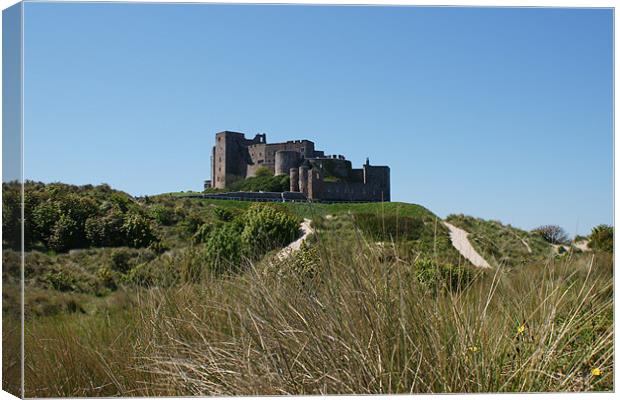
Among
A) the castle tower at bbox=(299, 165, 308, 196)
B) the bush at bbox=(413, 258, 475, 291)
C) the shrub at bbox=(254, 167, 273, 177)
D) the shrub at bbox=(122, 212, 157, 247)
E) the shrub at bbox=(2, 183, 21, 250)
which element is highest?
the shrub at bbox=(254, 167, 273, 177)

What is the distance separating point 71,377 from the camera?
111 inches

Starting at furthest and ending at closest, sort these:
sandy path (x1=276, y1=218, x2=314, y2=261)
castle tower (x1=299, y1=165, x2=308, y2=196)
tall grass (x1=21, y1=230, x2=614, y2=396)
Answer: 1. castle tower (x1=299, y1=165, x2=308, y2=196)
2. sandy path (x1=276, y1=218, x2=314, y2=261)
3. tall grass (x1=21, y1=230, x2=614, y2=396)

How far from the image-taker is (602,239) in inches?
313

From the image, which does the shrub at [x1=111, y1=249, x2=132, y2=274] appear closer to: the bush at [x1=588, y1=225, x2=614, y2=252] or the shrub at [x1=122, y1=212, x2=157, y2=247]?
the shrub at [x1=122, y1=212, x2=157, y2=247]

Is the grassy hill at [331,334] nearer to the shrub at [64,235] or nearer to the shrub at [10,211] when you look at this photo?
the shrub at [10,211]

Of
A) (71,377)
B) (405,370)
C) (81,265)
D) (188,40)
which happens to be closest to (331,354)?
(405,370)

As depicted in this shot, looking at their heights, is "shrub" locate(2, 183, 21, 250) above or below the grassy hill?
above

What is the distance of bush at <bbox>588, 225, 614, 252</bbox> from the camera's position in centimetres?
741

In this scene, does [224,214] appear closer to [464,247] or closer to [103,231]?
[103,231]

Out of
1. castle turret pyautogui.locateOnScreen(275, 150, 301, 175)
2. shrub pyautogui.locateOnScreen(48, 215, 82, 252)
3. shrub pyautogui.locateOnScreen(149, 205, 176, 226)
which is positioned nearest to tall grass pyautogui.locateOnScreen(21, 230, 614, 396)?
Result: shrub pyautogui.locateOnScreen(48, 215, 82, 252)

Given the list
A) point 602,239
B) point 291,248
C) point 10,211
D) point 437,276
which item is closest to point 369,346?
point 437,276

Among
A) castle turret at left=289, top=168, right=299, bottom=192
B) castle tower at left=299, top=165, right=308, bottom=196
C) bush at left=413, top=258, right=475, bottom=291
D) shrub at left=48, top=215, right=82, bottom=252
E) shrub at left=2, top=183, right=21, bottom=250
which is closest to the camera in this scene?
bush at left=413, top=258, right=475, bottom=291

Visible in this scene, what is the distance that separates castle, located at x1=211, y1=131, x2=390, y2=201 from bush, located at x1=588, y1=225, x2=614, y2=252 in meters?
3.24

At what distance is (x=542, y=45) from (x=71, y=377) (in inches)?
148
